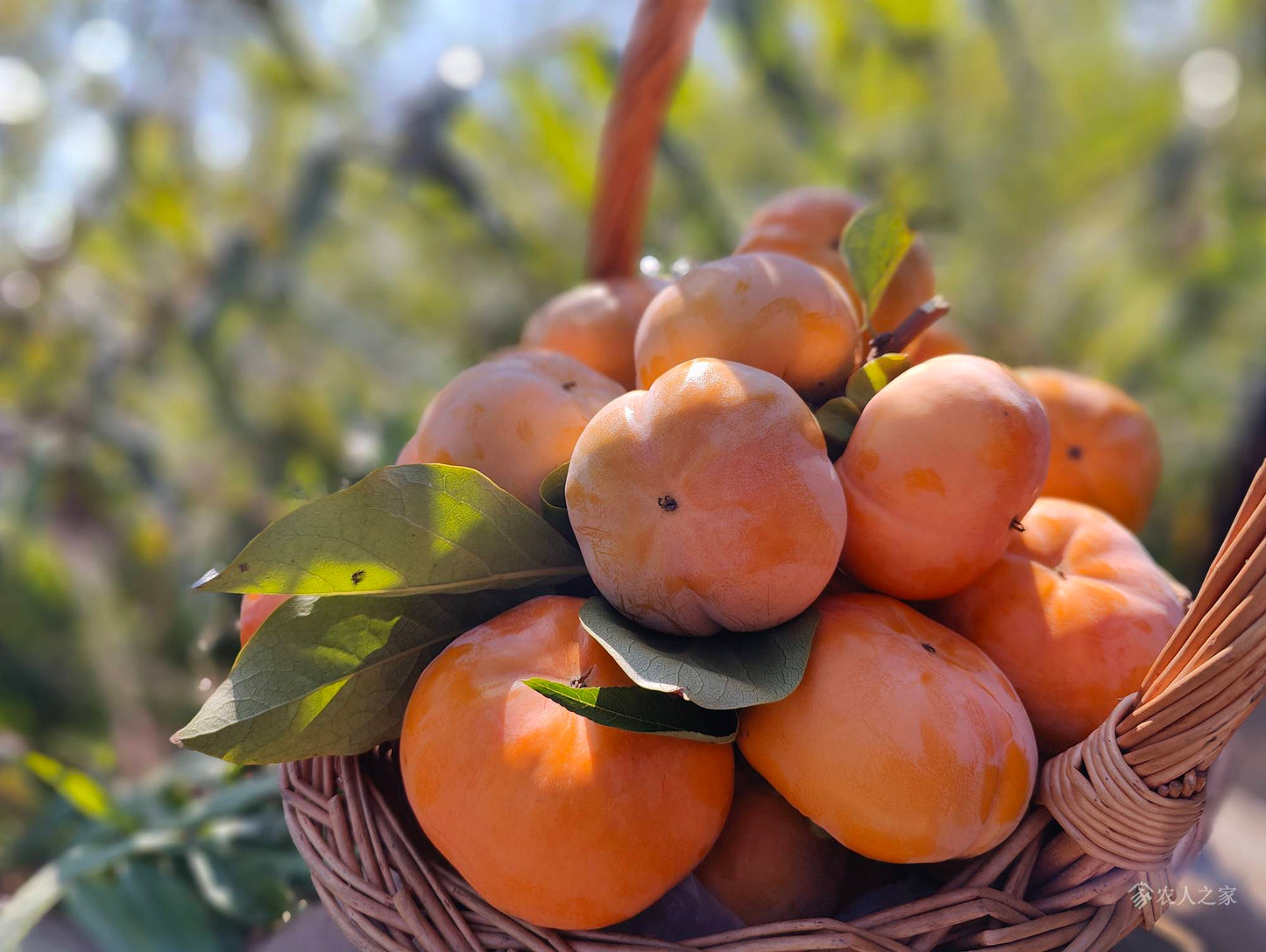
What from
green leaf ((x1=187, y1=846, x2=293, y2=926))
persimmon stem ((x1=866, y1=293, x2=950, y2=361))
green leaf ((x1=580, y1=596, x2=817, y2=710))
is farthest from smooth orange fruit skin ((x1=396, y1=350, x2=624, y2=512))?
green leaf ((x1=187, y1=846, x2=293, y2=926))

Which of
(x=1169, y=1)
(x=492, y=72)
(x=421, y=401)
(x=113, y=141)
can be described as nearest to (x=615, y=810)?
(x=421, y=401)

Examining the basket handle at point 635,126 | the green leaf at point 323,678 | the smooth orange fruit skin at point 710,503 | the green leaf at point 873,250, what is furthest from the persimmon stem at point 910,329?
the basket handle at point 635,126

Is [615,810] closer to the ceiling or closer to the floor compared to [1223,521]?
closer to the ceiling

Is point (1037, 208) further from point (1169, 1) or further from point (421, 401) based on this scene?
point (421, 401)

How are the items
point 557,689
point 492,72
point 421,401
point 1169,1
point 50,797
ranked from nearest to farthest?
point 557,689 → point 50,797 → point 492,72 → point 421,401 → point 1169,1

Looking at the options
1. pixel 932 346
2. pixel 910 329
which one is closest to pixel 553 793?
pixel 910 329

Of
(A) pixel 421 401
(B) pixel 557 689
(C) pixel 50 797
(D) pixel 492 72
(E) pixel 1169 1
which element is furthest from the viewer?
(E) pixel 1169 1

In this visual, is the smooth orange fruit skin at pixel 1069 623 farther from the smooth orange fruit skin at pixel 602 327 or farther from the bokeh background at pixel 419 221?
the bokeh background at pixel 419 221

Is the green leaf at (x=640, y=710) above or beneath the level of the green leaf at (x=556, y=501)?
beneath
